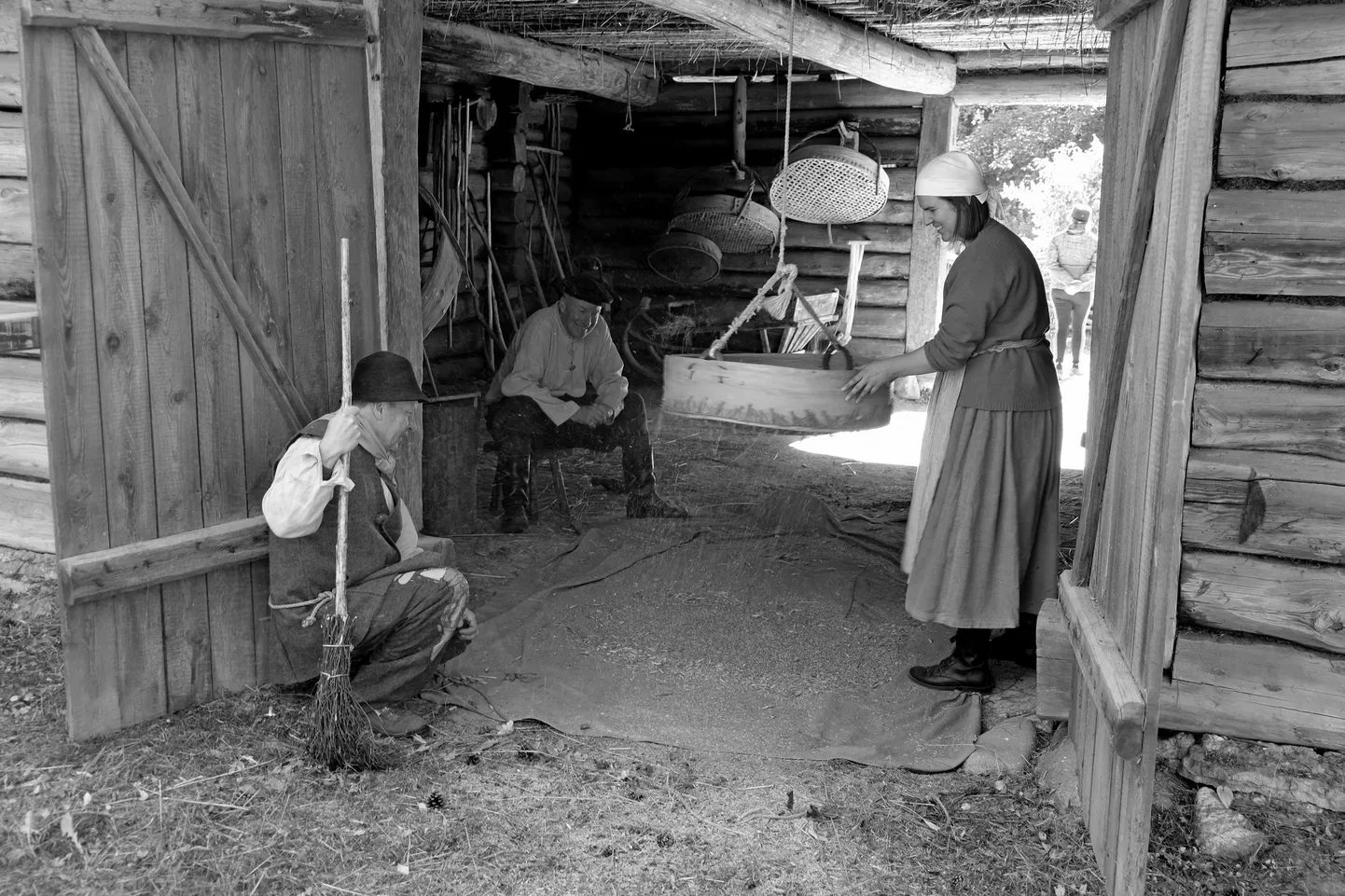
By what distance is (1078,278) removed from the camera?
13.0 m

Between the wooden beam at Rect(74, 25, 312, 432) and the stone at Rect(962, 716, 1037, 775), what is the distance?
256 centimetres

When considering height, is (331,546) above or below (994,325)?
below

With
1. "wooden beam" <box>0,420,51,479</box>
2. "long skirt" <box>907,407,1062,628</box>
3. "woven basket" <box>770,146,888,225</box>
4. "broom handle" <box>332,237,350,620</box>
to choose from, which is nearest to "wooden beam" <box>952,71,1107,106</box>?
"woven basket" <box>770,146,888,225</box>

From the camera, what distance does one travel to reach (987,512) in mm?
4312

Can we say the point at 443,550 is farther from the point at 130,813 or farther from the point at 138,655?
the point at 130,813

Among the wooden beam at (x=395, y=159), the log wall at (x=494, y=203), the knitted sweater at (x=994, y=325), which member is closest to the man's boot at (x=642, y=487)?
the log wall at (x=494, y=203)

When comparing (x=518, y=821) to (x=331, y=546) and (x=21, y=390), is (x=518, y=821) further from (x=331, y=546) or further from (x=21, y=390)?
(x=21, y=390)

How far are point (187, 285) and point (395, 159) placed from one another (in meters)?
0.97

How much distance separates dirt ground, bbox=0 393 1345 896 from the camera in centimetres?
327

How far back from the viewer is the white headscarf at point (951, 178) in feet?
13.9

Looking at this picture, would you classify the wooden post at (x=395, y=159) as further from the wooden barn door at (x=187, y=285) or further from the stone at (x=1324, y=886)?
the stone at (x=1324, y=886)

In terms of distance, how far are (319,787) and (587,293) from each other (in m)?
3.59

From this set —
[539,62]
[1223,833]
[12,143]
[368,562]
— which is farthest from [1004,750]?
[539,62]

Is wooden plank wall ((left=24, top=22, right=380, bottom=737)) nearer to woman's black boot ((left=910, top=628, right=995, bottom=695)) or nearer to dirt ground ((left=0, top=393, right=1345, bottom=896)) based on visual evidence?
dirt ground ((left=0, top=393, right=1345, bottom=896))
